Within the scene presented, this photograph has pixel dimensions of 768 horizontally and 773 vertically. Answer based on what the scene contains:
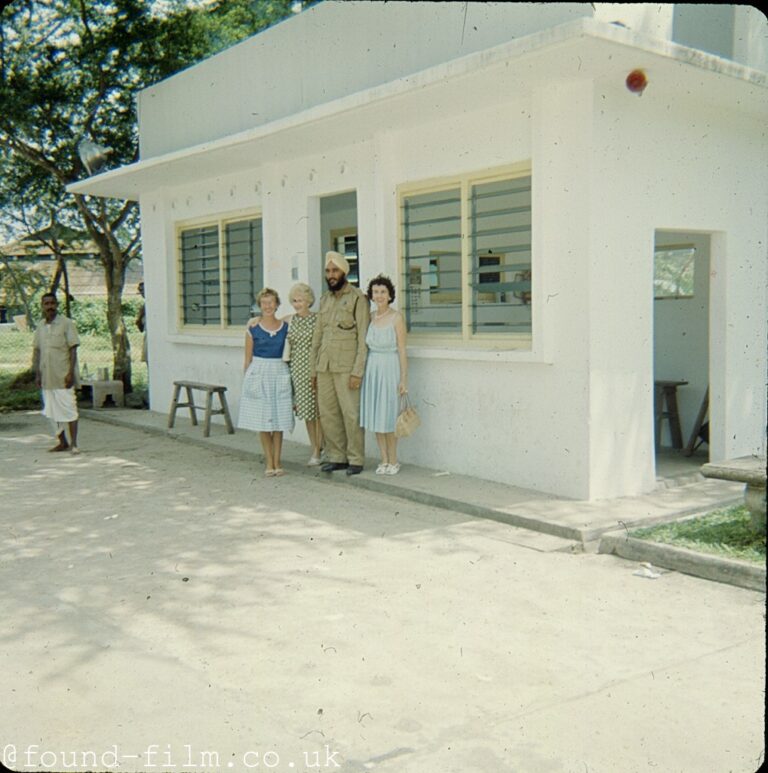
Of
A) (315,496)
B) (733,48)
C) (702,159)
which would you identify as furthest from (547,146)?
(315,496)

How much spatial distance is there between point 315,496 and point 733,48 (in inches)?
206

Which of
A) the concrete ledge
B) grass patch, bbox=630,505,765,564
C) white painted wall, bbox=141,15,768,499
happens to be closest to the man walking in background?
white painted wall, bbox=141,15,768,499

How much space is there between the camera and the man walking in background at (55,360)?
10.1 metres

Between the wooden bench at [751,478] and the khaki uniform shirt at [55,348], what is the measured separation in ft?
22.5

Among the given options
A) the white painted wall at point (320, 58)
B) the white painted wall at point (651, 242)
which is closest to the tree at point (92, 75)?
the white painted wall at point (320, 58)

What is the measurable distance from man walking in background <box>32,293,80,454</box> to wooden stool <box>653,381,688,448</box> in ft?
19.9

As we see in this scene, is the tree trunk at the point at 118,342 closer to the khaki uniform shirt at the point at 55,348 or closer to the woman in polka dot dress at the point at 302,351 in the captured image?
the khaki uniform shirt at the point at 55,348

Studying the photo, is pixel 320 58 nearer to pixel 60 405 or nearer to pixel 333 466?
pixel 333 466

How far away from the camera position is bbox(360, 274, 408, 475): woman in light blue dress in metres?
8.26

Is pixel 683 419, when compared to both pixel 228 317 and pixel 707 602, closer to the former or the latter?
pixel 707 602

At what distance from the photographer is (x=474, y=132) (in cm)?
807

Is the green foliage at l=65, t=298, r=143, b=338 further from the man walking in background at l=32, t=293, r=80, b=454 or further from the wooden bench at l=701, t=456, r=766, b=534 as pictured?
the wooden bench at l=701, t=456, r=766, b=534

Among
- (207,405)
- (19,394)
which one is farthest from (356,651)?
(19,394)

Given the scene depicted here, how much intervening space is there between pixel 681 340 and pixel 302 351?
395cm
